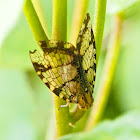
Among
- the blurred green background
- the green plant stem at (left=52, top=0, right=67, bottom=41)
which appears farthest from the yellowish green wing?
the blurred green background

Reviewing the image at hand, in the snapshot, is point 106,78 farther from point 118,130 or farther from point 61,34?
point 61,34

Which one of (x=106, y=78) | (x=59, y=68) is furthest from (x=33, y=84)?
(x=59, y=68)

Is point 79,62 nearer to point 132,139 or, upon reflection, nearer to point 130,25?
point 132,139

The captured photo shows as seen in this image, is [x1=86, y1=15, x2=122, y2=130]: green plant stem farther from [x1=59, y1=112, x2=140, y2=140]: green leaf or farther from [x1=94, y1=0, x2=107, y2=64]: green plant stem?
[x1=94, y1=0, x2=107, y2=64]: green plant stem

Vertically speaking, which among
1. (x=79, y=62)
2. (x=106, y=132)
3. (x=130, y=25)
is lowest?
(x=106, y=132)

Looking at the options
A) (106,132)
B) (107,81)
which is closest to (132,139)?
(106,132)

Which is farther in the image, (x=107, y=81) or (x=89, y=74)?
(x=107, y=81)

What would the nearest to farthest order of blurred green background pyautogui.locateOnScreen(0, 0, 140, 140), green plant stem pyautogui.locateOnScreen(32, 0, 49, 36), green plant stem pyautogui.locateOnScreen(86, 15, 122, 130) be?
green plant stem pyautogui.locateOnScreen(32, 0, 49, 36), green plant stem pyautogui.locateOnScreen(86, 15, 122, 130), blurred green background pyautogui.locateOnScreen(0, 0, 140, 140)
